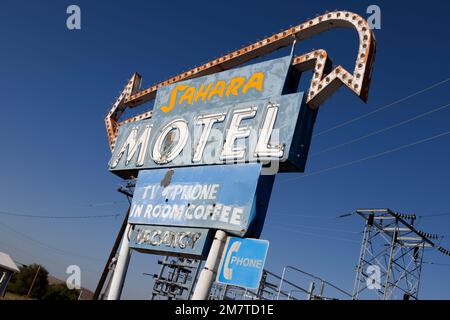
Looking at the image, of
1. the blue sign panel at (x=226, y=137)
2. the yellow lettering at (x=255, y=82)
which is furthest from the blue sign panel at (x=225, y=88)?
the blue sign panel at (x=226, y=137)

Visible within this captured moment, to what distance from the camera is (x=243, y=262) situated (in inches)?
333

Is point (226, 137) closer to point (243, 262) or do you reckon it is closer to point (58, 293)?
point (243, 262)

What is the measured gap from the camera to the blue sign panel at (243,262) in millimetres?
8133

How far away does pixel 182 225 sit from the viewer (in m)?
10.1

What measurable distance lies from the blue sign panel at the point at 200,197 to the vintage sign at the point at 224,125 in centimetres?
30

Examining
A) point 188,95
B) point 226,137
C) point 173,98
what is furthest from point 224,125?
point 173,98

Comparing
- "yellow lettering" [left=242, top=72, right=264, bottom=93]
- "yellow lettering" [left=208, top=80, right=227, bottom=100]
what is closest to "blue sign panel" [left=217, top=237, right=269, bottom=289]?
"yellow lettering" [left=242, top=72, right=264, bottom=93]

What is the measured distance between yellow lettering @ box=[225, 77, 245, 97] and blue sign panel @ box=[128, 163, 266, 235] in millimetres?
2059

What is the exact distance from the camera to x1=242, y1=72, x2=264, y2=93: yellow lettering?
10.4m

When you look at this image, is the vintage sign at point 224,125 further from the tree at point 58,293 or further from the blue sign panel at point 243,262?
the tree at point 58,293
